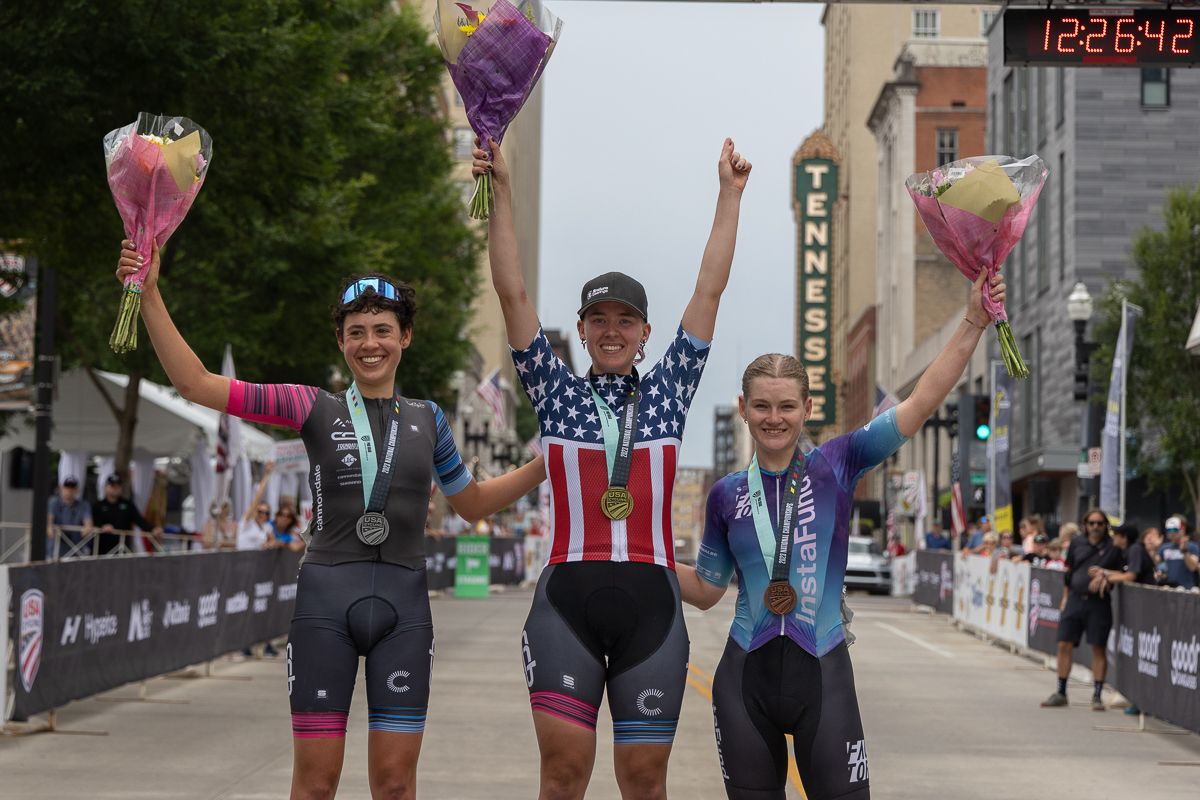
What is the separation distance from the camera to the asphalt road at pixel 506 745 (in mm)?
11234

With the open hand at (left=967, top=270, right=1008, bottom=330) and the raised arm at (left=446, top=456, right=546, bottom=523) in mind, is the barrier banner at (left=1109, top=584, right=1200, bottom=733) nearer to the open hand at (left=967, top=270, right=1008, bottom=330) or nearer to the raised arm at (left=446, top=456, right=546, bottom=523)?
the open hand at (left=967, top=270, right=1008, bottom=330)

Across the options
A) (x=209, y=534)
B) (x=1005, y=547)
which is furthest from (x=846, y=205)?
(x=209, y=534)

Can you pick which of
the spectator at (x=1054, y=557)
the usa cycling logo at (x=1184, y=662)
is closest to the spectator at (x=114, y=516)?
the spectator at (x=1054, y=557)

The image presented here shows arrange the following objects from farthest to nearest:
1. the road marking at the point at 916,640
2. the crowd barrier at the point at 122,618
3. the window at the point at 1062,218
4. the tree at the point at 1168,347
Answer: the window at the point at 1062,218
the tree at the point at 1168,347
the road marking at the point at 916,640
the crowd barrier at the point at 122,618

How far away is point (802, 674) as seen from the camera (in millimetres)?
5508

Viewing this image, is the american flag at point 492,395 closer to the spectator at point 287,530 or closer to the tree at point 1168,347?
the tree at point 1168,347

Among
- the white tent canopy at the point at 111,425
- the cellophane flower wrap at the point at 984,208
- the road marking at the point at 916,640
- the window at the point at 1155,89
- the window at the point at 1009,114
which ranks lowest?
the road marking at the point at 916,640

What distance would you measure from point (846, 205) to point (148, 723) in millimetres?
97345

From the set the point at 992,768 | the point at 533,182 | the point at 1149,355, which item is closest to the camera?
the point at 992,768

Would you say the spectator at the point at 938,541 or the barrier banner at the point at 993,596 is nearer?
the barrier banner at the point at 993,596

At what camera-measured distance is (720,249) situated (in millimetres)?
5957

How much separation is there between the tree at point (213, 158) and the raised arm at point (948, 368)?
39.1ft

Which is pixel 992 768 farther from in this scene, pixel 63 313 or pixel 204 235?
→ pixel 63 313

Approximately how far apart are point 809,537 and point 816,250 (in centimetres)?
9473
